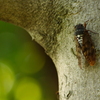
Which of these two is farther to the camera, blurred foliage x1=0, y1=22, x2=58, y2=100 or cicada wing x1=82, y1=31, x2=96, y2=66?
blurred foliage x1=0, y1=22, x2=58, y2=100

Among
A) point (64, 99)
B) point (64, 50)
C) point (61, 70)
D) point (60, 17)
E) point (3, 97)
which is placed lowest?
point (3, 97)

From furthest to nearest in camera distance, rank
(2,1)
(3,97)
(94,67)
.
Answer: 1. (3,97)
2. (2,1)
3. (94,67)

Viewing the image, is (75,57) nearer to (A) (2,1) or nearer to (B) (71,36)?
(B) (71,36)

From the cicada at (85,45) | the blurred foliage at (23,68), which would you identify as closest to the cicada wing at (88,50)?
the cicada at (85,45)

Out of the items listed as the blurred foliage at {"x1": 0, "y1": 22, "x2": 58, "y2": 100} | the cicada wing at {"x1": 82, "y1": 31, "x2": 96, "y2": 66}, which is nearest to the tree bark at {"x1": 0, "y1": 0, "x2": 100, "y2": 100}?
the cicada wing at {"x1": 82, "y1": 31, "x2": 96, "y2": 66}

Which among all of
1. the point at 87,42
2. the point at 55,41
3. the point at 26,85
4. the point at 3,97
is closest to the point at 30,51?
the point at 26,85

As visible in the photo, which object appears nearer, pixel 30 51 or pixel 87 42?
pixel 87 42

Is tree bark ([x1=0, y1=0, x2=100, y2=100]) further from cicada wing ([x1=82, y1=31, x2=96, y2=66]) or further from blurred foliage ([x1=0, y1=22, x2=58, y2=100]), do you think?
blurred foliage ([x1=0, y1=22, x2=58, y2=100])
